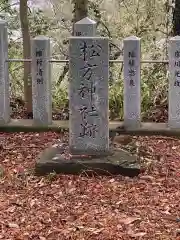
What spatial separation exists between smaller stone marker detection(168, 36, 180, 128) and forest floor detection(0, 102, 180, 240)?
A: 2.75 feet

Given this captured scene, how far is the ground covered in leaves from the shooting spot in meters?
4.02

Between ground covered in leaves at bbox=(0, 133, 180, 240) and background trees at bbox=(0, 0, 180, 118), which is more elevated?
background trees at bbox=(0, 0, 180, 118)

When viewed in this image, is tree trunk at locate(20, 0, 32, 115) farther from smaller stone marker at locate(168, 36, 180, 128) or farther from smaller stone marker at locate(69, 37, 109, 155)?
smaller stone marker at locate(69, 37, 109, 155)

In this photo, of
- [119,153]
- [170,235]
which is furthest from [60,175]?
[170,235]

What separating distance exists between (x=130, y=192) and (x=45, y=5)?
33.0ft

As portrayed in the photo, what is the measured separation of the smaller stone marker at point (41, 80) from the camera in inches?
269

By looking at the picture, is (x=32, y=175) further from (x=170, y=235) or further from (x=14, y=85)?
(x=14, y=85)

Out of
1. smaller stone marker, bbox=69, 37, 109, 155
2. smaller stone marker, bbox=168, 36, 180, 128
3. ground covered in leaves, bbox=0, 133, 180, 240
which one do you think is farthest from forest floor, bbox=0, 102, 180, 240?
smaller stone marker, bbox=168, 36, 180, 128

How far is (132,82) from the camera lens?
268 inches

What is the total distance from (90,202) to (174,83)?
8.89ft

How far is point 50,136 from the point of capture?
6.82 m

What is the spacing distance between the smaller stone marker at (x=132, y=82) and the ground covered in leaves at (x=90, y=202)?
0.90 m

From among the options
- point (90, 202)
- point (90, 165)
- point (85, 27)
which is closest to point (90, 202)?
→ point (90, 202)

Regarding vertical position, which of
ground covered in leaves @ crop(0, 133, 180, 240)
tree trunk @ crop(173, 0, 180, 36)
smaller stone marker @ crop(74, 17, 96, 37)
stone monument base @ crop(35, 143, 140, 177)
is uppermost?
tree trunk @ crop(173, 0, 180, 36)
